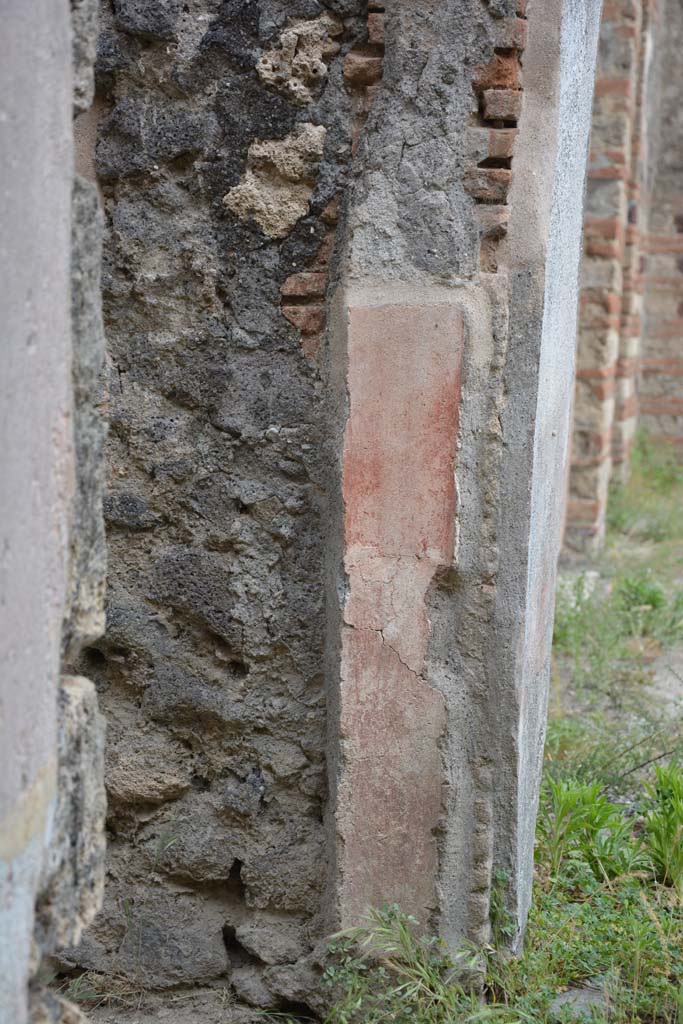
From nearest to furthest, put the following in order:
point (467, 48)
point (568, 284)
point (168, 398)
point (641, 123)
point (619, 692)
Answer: point (467, 48), point (168, 398), point (568, 284), point (619, 692), point (641, 123)

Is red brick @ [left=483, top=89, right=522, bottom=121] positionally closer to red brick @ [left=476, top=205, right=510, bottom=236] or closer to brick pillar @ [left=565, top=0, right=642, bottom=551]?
red brick @ [left=476, top=205, right=510, bottom=236]

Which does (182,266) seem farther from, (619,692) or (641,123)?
(641,123)

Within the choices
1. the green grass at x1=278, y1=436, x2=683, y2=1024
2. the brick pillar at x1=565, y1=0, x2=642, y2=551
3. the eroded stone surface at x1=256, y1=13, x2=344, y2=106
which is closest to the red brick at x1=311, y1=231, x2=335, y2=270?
the eroded stone surface at x1=256, y1=13, x2=344, y2=106

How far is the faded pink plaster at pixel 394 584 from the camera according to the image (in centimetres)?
219

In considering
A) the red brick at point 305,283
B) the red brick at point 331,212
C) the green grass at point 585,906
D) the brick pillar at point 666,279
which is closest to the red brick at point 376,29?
the red brick at point 331,212

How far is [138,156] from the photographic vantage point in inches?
88.8

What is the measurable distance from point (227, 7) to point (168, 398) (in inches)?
30.2

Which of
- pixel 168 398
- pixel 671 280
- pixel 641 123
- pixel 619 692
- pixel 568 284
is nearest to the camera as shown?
pixel 168 398

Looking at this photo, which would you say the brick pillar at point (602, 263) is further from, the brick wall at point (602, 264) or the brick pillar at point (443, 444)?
the brick pillar at point (443, 444)

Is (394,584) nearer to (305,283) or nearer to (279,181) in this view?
(305,283)

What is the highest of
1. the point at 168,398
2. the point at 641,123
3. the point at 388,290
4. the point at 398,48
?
the point at 641,123

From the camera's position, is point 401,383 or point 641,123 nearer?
point 401,383

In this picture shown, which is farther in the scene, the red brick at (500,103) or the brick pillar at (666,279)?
the brick pillar at (666,279)

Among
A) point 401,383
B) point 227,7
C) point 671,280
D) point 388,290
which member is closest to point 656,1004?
point 401,383
